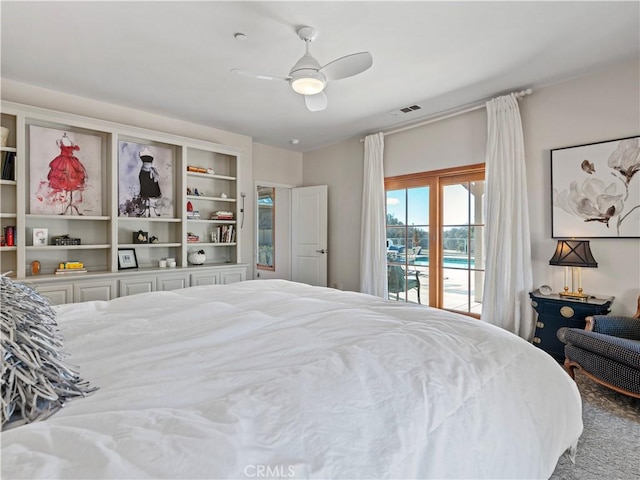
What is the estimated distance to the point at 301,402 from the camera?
854 millimetres

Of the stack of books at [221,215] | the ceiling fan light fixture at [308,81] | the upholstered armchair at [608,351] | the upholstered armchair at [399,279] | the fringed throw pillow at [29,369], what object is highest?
the ceiling fan light fixture at [308,81]

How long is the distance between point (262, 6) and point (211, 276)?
10.1 feet

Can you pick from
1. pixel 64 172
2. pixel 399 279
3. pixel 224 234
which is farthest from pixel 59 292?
pixel 399 279

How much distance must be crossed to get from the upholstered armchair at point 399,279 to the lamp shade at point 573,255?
1.71 meters

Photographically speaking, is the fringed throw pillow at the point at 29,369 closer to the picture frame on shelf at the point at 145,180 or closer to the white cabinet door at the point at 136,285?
the white cabinet door at the point at 136,285

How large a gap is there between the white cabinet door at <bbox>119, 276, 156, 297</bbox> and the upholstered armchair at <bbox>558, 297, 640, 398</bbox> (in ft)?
13.1

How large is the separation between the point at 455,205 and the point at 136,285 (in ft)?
12.7

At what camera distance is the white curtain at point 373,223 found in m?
4.54

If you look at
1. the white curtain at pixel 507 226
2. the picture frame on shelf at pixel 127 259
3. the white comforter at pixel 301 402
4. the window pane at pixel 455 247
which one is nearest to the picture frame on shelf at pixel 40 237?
the picture frame on shelf at pixel 127 259

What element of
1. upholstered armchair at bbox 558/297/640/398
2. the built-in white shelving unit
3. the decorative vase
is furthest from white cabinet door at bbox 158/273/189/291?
upholstered armchair at bbox 558/297/640/398

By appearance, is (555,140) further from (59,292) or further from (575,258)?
(59,292)

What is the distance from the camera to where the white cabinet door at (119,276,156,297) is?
350 centimetres

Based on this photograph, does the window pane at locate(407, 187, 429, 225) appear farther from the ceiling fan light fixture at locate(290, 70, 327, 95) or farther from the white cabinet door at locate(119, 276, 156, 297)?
the white cabinet door at locate(119, 276, 156, 297)

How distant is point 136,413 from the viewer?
0.77m
